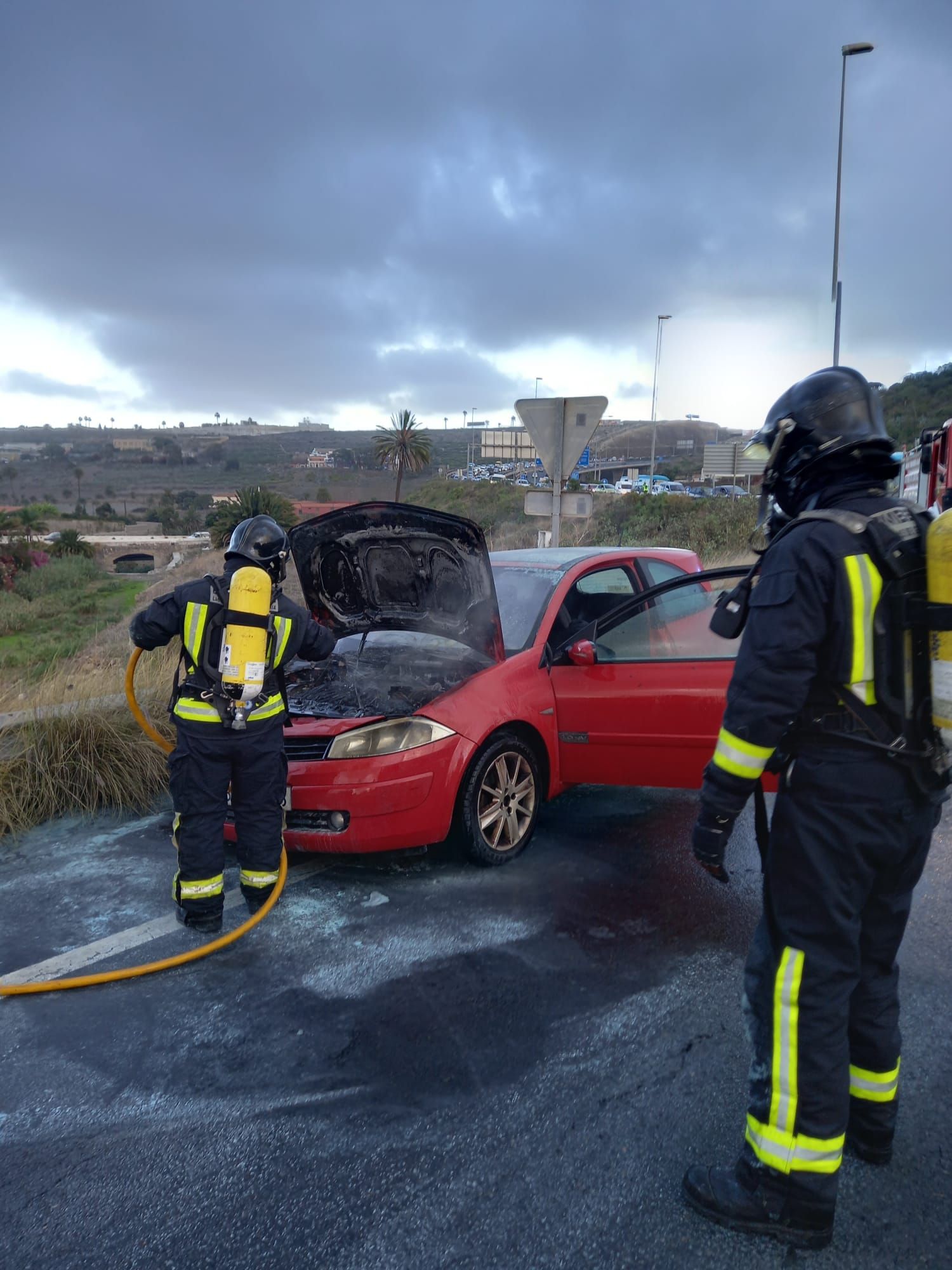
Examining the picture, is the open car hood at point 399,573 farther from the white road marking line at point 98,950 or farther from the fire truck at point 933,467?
the fire truck at point 933,467

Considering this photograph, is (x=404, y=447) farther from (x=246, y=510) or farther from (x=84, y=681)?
(x=84, y=681)

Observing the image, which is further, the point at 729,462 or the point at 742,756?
the point at 729,462

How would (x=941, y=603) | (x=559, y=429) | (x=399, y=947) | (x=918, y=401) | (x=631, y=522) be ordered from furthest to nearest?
1. (x=918, y=401)
2. (x=631, y=522)
3. (x=559, y=429)
4. (x=399, y=947)
5. (x=941, y=603)

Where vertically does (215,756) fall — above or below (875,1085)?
above

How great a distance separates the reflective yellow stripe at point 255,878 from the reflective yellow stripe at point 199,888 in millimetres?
140

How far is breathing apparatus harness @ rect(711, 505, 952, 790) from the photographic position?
201 centimetres

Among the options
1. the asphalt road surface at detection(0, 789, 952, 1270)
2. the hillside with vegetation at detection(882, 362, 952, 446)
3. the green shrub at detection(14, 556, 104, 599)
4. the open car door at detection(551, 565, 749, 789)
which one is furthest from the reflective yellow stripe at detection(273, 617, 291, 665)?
the green shrub at detection(14, 556, 104, 599)

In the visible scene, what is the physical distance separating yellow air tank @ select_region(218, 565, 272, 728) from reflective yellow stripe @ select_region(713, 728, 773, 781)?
2.04 m

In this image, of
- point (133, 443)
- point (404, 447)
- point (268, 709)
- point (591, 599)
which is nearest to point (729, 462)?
point (591, 599)

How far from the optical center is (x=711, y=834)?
2.16 meters

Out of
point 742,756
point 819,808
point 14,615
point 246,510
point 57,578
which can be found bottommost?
point 14,615

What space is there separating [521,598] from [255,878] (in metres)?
2.17

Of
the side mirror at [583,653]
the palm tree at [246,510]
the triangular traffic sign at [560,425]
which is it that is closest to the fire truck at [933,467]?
the triangular traffic sign at [560,425]

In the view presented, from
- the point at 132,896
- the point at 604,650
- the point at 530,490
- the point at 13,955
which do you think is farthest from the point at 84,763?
the point at 530,490
